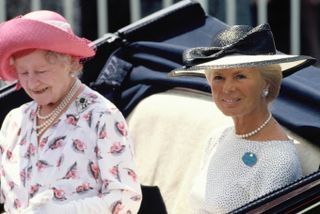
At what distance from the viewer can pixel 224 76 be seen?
3645mm

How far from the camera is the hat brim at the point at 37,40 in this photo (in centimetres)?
357

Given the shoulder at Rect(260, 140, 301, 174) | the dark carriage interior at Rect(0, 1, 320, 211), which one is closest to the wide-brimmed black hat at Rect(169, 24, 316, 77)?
the shoulder at Rect(260, 140, 301, 174)

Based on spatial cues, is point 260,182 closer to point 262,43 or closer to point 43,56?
point 262,43

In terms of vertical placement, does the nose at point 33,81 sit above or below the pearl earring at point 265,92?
above

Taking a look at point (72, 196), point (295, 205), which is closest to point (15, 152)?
point (72, 196)

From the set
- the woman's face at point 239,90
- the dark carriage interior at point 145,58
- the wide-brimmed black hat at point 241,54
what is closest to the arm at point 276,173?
the woman's face at point 239,90

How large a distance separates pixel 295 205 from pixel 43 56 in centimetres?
84

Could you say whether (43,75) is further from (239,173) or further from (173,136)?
(173,136)

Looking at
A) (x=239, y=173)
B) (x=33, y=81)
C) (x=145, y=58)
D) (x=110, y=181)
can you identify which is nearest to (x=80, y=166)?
(x=110, y=181)

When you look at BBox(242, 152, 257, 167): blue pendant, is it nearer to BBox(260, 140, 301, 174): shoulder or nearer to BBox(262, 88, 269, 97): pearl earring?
BBox(260, 140, 301, 174): shoulder

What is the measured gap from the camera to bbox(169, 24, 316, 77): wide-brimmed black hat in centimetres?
355

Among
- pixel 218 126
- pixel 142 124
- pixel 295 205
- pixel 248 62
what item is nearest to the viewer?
pixel 295 205

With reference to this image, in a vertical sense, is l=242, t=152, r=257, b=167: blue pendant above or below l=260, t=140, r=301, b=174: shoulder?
below

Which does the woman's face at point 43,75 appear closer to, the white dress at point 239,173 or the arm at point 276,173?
the white dress at point 239,173
